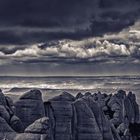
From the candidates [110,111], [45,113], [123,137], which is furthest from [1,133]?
[110,111]

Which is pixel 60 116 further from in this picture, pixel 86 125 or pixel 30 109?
pixel 30 109

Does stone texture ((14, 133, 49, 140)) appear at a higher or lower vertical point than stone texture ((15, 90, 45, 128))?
lower

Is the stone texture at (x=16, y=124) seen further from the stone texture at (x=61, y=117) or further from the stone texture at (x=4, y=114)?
the stone texture at (x=61, y=117)

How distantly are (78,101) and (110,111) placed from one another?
1583 inches

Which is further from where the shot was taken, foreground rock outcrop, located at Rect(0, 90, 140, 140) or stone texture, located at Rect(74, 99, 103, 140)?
stone texture, located at Rect(74, 99, 103, 140)

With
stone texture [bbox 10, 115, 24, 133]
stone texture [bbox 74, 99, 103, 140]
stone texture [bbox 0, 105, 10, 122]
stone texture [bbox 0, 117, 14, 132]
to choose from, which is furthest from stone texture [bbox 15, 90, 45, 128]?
stone texture [bbox 0, 117, 14, 132]

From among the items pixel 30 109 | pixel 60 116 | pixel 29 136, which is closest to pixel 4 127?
pixel 29 136

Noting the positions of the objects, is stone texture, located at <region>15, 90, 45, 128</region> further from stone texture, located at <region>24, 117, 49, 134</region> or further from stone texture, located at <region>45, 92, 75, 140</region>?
stone texture, located at <region>24, 117, 49, 134</region>

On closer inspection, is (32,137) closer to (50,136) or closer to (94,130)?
(50,136)

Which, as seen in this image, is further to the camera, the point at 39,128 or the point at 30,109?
the point at 30,109

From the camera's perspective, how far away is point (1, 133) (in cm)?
6234

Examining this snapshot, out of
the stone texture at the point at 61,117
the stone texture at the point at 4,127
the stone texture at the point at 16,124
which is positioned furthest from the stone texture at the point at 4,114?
the stone texture at the point at 61,117

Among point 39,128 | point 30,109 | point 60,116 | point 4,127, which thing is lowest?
point 39,128

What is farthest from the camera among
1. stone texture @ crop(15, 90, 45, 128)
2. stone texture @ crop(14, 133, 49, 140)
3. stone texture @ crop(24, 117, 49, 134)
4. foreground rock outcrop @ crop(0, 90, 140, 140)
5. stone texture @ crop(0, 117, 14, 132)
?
stone texture @ crop(15, 90, 45, 128)
